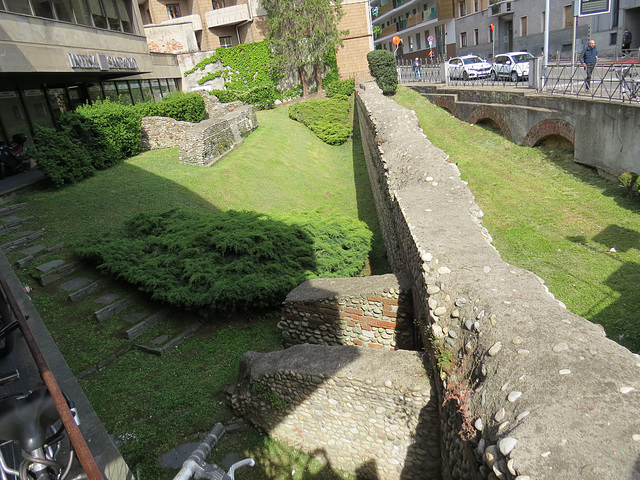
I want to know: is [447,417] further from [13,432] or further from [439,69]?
[439,69]

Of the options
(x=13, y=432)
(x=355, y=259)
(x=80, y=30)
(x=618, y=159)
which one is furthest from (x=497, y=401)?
(x=80, y=30)

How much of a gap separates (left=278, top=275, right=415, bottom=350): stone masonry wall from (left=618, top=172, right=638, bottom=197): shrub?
6302mm

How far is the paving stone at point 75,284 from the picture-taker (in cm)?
711

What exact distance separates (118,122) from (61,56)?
7.22 feet

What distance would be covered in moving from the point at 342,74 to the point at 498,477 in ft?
88.0

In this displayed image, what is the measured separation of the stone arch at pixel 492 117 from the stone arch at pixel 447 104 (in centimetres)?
149

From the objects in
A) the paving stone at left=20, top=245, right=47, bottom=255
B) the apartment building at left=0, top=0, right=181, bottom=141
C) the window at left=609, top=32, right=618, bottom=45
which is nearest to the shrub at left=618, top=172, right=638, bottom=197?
the paving stone at left=20, top=245, right=47, bottom=255

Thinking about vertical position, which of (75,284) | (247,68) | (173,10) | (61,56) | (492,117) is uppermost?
(173,10)

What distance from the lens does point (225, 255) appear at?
7.49 meters

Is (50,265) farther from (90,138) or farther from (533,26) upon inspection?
(533,26)

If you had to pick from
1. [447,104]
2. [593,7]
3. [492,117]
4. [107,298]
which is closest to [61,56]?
[107,298]

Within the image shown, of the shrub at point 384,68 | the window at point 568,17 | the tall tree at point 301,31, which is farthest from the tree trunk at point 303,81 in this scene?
the window at point 568,17

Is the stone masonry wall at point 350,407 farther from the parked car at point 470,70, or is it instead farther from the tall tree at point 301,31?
the tall tree at point 301,31

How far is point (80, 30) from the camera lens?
44.2 feet
